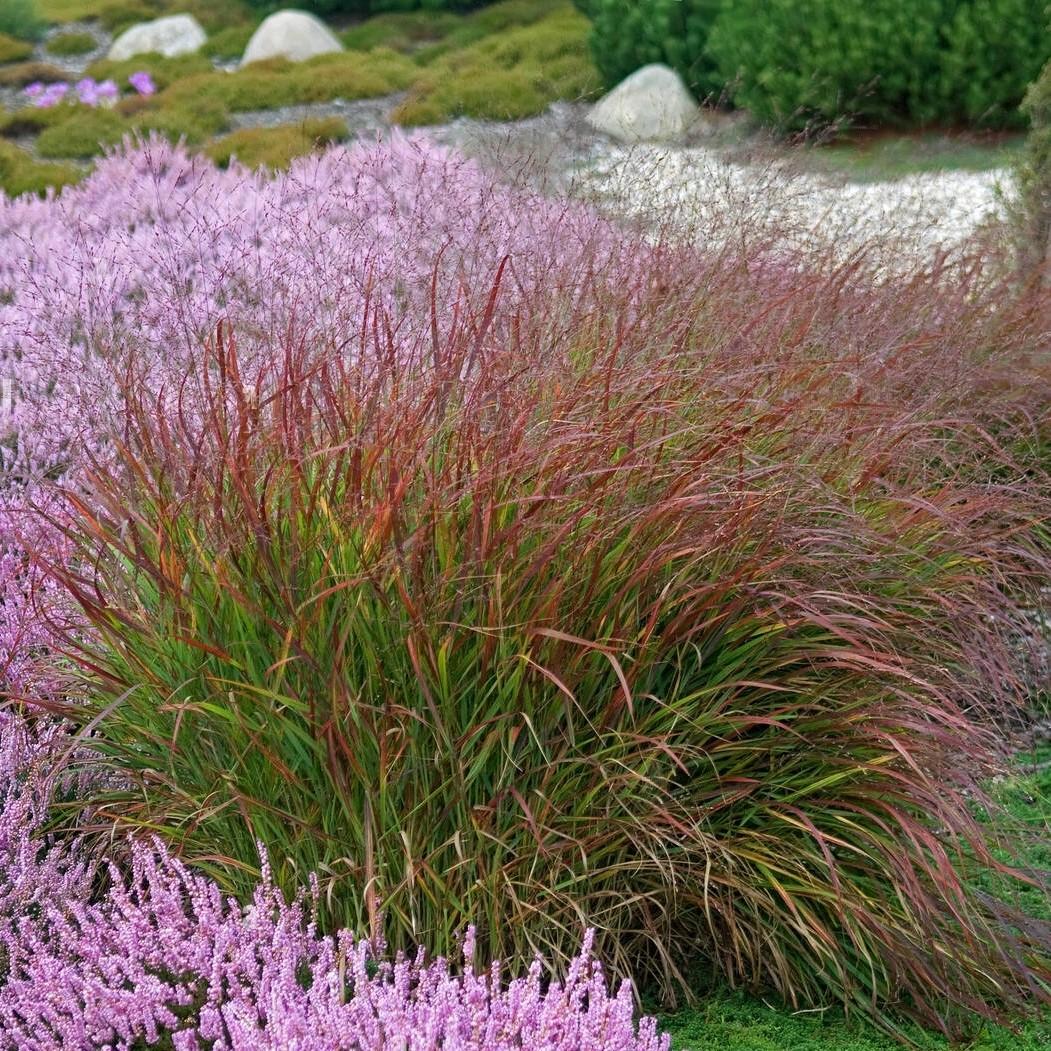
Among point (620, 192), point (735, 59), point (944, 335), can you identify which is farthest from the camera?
point (735, 59)

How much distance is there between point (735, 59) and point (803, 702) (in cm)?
1191

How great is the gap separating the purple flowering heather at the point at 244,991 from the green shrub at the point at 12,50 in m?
19.9

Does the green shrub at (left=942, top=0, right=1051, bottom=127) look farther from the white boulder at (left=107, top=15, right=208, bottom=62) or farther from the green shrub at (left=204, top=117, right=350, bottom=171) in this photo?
the white boulder at (left=107, top=15, right=208, bottom=62)

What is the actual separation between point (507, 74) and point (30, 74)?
24.9 feet

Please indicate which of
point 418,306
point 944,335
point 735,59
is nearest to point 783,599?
point 418,306

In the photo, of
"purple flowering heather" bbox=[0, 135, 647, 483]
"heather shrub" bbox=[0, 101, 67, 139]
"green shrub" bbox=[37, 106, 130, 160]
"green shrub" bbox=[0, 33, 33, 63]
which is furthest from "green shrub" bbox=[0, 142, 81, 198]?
"green shrub" bbox=[0, 33, 33, 63]

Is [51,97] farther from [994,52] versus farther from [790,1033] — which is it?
[790,1033]

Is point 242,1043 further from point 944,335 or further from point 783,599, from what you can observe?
point 944,335

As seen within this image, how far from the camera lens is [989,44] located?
39.0 ft

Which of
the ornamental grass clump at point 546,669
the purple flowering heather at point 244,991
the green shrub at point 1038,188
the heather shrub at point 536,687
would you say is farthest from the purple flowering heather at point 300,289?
the green shrub at point 1038,188

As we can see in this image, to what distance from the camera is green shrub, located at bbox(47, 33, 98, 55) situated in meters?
20.5

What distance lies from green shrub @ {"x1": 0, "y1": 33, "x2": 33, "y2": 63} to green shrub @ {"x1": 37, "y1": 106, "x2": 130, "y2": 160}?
773cm

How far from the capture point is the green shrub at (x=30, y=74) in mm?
17656

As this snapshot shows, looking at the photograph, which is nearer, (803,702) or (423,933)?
(423,933)
